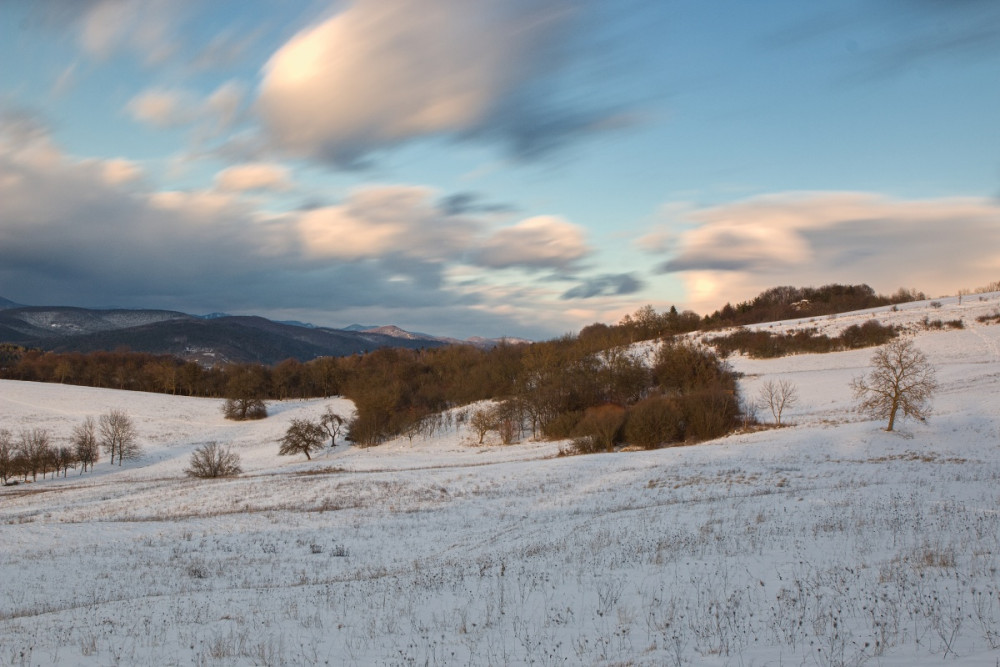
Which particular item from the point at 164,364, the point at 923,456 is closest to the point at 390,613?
the point at 923,456

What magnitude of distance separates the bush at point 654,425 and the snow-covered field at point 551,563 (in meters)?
12.7

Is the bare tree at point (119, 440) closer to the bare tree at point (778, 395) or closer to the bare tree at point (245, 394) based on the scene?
the bare tree at point (245, 394)

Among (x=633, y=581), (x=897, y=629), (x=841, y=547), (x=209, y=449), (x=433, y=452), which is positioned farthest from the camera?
(x=433, y=452)

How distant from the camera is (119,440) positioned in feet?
249

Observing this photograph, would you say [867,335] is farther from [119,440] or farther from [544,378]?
[119,440]

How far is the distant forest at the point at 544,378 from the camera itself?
54.0 m

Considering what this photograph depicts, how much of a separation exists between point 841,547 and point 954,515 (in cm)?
524

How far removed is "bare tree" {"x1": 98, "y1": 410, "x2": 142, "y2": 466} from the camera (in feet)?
248

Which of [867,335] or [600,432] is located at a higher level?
[867,335]

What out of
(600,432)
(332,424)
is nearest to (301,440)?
(332,424)

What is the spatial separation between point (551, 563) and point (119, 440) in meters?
79.8

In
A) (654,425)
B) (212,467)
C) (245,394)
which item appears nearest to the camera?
(212,467)

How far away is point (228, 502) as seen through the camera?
31156 millimetres

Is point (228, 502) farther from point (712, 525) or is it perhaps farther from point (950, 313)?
point (950, 313)
